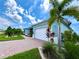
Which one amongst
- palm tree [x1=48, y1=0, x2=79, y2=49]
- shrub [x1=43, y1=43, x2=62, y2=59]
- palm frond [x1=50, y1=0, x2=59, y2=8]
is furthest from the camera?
palm frond [x1=50, y1=0, x2=59, y2=8]

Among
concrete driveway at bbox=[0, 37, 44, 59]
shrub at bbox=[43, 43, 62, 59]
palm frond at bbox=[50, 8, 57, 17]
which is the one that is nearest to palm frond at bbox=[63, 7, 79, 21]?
palm frond at bbox=[50, 8, 57, 17]

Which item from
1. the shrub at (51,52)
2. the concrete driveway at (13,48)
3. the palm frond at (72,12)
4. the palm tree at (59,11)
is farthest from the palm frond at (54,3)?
the shrub at (51,52)

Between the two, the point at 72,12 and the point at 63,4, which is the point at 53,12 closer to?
the point at 63,4

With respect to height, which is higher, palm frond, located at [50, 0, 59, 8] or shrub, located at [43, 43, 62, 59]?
palm frond, located at [50, 0, 59, 8]

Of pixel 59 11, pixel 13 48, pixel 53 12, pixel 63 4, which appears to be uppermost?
pixel 63 4

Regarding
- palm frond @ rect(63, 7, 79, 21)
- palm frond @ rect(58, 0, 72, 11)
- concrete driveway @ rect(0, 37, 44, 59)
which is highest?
palm frond @ rect(58, 0, 72, 11)

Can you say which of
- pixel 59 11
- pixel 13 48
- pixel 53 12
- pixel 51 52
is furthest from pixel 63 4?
pixel 13 48

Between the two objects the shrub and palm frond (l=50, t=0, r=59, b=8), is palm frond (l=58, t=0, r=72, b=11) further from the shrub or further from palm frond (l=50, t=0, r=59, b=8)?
the shrub

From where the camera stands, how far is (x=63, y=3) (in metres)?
19.4

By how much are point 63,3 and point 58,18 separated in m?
1.46

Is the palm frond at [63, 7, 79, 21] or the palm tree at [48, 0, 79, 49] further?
the palm tree at [48, 0, 79, 49]

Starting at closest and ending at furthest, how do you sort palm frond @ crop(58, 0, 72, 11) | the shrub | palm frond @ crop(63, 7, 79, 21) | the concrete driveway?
the shrub → palm frond @ crop(63, 7, 79, 21) → palm frond @ crop(58, 0, 72, 11) → the concrete driveway

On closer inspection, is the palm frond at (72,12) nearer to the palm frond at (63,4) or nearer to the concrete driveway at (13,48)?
the palm frond at (63,4)

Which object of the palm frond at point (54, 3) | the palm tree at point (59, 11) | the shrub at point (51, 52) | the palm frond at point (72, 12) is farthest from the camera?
the palm frond at point (54, 3)
